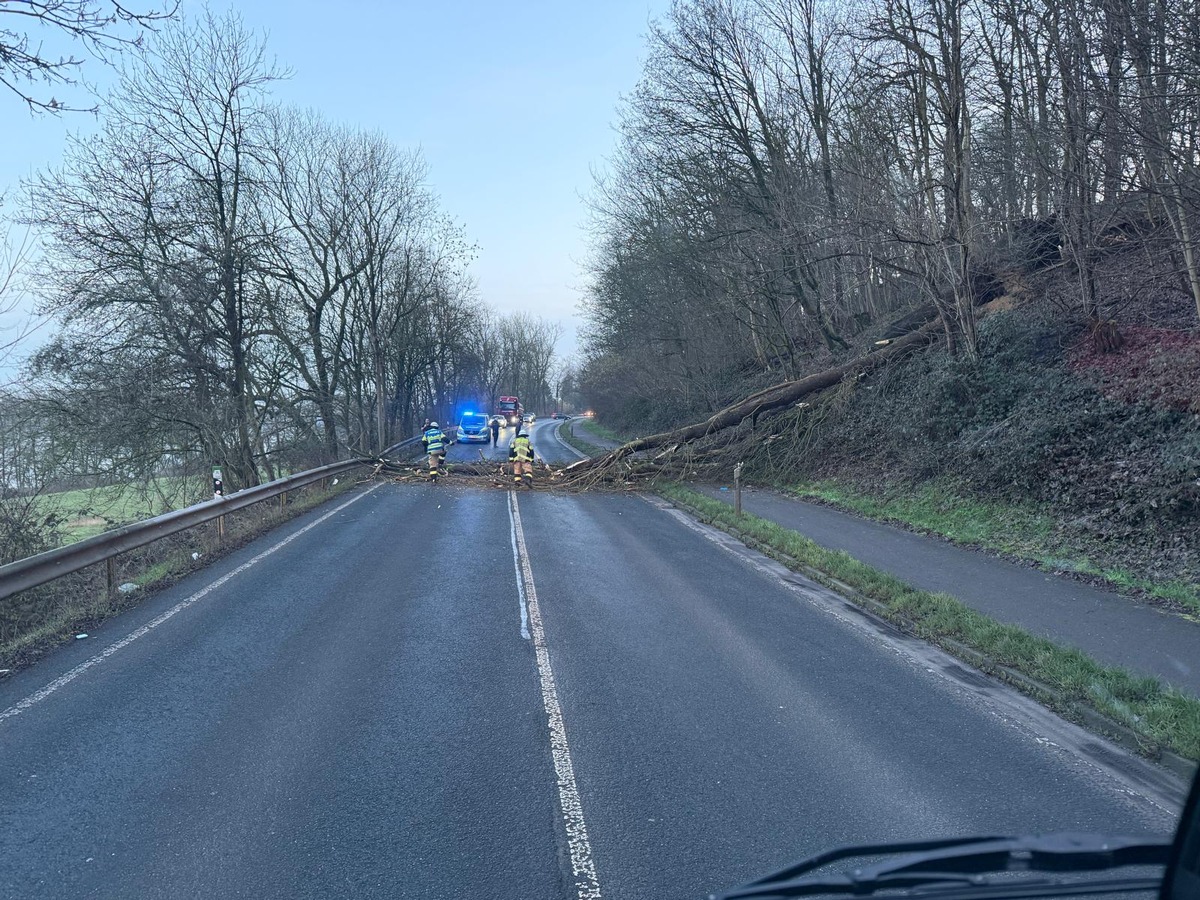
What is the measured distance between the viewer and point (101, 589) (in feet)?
37.7

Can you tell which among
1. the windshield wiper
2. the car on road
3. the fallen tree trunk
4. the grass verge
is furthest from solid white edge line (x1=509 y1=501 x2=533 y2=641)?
the car on road

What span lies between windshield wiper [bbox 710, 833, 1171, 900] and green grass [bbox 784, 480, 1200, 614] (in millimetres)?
7606

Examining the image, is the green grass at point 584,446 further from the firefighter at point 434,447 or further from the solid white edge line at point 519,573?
the solid white edge line at point 519,573

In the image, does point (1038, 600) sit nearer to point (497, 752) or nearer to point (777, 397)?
point (497, 752)

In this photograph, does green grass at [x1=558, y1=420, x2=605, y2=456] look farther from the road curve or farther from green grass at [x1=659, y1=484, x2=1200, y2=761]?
the road curve

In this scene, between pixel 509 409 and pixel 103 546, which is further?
pixel 509 409

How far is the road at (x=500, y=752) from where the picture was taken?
4.14 meters

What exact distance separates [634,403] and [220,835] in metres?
45.5

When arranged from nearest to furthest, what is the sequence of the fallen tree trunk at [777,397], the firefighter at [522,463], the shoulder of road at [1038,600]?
the shoulder of road at [1038,600] → the fallen tree trunk at [777,397] → the firefighter at [522,463]

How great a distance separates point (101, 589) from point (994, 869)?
1201 cm

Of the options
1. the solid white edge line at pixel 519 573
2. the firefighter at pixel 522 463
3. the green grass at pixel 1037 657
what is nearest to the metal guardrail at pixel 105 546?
the solid white edge line at pixel 519 573

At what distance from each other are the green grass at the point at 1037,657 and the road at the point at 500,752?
0.33 m

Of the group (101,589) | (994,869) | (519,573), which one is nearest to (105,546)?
(101,589)

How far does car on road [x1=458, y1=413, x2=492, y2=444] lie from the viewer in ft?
154
